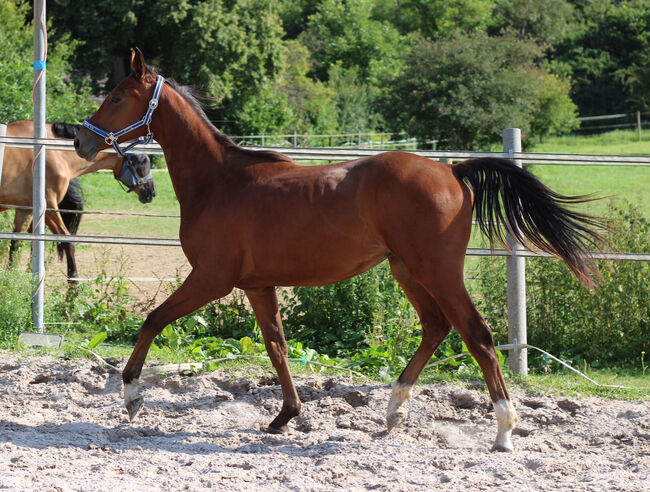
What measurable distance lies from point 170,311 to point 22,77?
14.2m

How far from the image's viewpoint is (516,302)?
18.2ft

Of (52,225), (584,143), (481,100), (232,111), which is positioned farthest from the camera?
(584,143)

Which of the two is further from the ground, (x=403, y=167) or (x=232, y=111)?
(x=232, y=111)

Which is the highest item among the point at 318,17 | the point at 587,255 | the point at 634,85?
the point at 318,17

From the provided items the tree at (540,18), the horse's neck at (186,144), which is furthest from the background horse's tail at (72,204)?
the tree at (540,18)

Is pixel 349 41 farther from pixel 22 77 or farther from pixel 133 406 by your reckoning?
pixel 133 406

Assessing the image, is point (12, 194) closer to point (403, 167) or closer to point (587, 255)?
point (403, 167)

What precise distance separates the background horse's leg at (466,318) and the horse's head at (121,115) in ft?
6.44

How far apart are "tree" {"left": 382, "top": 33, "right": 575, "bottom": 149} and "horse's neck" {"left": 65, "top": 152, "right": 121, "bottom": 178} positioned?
17346 millimetres

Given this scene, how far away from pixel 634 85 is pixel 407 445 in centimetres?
3633

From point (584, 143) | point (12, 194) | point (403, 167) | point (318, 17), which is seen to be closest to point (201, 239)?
point (403, 167)

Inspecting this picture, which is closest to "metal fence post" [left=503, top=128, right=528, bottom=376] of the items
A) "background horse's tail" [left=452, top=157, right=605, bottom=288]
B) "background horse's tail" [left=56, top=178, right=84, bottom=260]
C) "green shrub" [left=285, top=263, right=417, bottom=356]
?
"green shrub" [left=285, top=263, right=417, bottom=356]

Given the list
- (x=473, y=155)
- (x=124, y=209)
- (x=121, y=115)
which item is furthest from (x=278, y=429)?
(x=124, y=209)

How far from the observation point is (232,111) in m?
29.7
